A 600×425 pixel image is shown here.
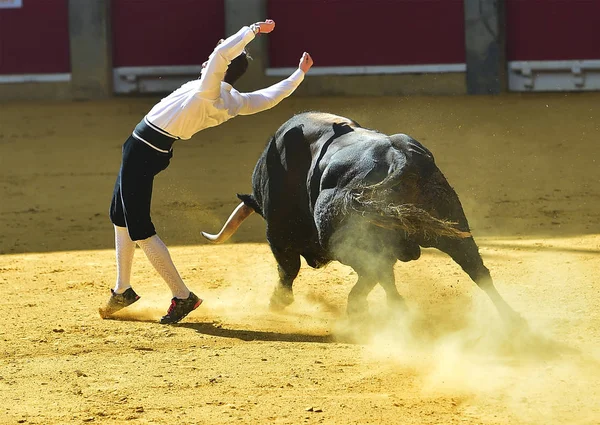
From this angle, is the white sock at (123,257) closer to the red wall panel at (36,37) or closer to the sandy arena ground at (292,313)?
→ the sandy arena ground at (292,313)

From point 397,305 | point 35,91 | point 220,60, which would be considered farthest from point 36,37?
point 397,305

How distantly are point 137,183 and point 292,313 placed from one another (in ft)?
4.20

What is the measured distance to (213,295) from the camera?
638 centimetres

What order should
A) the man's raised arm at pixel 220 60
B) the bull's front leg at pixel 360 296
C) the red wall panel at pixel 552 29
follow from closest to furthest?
the man's raised arm at pixel 220 60, the bull's front leg at pixel 360 296, the red wall panel at pixel 552 29

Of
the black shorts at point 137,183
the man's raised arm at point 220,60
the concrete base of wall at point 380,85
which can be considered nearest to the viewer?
the man's raised arm at point 220,60

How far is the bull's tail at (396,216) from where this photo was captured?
15.2 ft

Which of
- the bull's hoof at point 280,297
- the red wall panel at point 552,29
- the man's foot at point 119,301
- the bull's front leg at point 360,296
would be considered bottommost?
the bull's hoof at point 280,297

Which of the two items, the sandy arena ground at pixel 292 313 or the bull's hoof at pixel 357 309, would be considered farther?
the bull's hoof at pixel 357 309

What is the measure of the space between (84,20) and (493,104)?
6395 millimetres

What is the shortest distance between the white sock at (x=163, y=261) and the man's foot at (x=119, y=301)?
0.84ft

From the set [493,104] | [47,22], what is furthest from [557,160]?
[47,22]

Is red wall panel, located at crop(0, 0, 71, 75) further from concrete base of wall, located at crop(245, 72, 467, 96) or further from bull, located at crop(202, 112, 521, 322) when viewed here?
bull, located at crop(202, 112, 521, 322)

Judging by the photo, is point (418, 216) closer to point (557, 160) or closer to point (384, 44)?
point (557, 160)

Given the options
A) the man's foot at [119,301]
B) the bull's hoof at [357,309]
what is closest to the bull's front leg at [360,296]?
the bull's hoof at [357,309]
